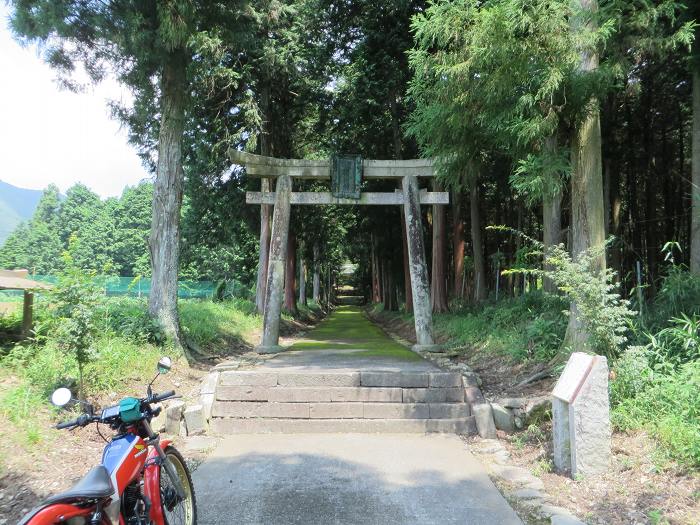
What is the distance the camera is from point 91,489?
2.45 m

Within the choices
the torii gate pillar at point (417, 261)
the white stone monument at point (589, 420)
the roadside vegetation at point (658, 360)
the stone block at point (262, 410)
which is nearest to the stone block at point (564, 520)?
the white stone monument at point (589, 420)

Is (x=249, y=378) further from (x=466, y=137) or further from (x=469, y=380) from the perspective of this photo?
(x=466, y=137)

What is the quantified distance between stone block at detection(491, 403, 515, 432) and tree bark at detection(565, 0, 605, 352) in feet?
4.53

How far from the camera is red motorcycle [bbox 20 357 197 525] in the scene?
7.85 feet

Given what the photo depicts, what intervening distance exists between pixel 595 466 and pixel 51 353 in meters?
6.51

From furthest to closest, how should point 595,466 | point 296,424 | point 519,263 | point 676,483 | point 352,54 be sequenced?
point 352,54 → point 519,263 → point 296,424 → point 595,466 → point 676,483

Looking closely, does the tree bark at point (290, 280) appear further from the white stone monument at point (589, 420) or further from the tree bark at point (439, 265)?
the white stone monument at point (589, 420)

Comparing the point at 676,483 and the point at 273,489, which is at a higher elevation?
the point at 676,483

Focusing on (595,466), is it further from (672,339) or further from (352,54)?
(352,54)

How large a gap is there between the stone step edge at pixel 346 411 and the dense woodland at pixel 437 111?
2369 mm

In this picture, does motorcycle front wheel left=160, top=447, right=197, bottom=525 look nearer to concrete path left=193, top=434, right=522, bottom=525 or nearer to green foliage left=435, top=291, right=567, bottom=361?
concrete path left=193, top=434, right=522, bottom=525

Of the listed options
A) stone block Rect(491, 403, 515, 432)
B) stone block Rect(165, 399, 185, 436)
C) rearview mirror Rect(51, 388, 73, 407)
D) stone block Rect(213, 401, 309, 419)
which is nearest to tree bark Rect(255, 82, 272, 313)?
stone block Rect(213, 401, 309, 419)

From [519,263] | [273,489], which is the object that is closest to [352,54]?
[519,263]

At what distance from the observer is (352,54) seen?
1606 cm
